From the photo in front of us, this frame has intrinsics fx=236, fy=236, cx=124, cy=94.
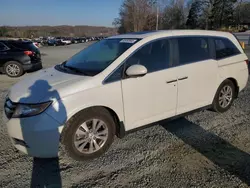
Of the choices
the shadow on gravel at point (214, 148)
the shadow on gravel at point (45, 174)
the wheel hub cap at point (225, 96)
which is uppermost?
the wheel hub cap at point (225, 96)

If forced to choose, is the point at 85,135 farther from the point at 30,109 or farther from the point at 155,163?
the point at 155,163

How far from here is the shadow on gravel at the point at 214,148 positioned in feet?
9.59

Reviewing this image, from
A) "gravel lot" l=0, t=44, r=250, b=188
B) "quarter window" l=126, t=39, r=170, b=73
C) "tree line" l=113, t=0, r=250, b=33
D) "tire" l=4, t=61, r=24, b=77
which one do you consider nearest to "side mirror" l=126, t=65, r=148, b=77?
"quarter window" l=126, t=39, r=170, b=73

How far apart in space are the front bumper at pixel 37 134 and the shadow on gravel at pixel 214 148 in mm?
1955

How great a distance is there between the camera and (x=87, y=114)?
3047 mm

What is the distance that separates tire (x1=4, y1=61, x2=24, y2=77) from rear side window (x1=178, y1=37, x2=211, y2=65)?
25.3 ft

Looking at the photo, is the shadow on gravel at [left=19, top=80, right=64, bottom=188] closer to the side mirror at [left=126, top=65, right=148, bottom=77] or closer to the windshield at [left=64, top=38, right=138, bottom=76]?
the windshield at [left=64, top=38, right=138, bottom=76]

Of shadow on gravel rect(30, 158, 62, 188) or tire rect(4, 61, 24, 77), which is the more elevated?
tire rect(4, 61, 24, 77)

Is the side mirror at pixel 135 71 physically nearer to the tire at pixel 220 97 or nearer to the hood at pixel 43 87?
the hood at pixel 43 87

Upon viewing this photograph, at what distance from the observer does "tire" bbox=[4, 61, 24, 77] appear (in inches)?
378

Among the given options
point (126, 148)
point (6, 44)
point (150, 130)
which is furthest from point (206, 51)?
point (6, 44)

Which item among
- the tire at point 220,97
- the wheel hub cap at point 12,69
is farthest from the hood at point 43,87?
the wheel hub cap at point 12,69

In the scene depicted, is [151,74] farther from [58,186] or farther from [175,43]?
[58,186]

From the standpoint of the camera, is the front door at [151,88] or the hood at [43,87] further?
the front door at [151,88]
